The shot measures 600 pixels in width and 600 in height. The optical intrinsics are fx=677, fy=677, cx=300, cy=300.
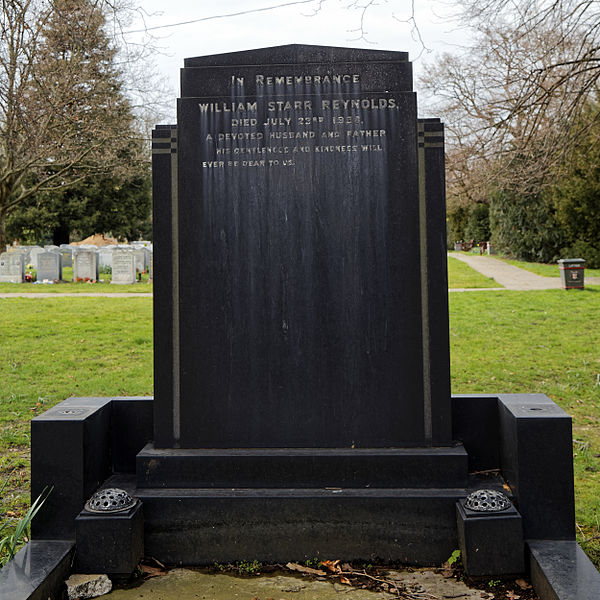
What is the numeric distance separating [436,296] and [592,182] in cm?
2285

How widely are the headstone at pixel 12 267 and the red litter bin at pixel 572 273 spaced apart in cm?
1693

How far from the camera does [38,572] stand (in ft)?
9.93

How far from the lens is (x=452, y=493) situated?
139 inches

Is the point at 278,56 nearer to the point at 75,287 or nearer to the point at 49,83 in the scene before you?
the point at 49,83

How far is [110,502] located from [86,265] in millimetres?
20581

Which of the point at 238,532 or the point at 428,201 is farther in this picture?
the point at 428,201

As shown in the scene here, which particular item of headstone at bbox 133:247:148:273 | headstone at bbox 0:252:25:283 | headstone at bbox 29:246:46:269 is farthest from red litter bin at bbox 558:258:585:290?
headstone at bbox 29:246:46:269

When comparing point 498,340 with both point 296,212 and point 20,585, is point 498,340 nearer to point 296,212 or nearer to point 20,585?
point 296,212

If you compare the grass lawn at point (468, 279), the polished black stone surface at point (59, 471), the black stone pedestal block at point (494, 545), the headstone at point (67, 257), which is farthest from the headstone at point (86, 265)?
the black stone pedestal block at point (494, 545)

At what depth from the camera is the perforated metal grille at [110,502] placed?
11.0ft

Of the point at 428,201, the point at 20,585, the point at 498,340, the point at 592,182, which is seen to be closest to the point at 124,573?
the point at 20,585

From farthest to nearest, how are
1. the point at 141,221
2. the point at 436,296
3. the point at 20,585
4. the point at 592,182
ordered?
the point at 141,221
the point at 592,182
the point at 436,296
the point at 20,585

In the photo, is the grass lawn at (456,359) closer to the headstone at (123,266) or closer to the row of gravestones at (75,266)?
the headstone at (123,266)

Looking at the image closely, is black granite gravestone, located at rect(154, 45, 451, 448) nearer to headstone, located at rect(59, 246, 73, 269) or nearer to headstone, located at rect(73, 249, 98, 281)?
headstone, located at rect(73, 249, 98, 281)
